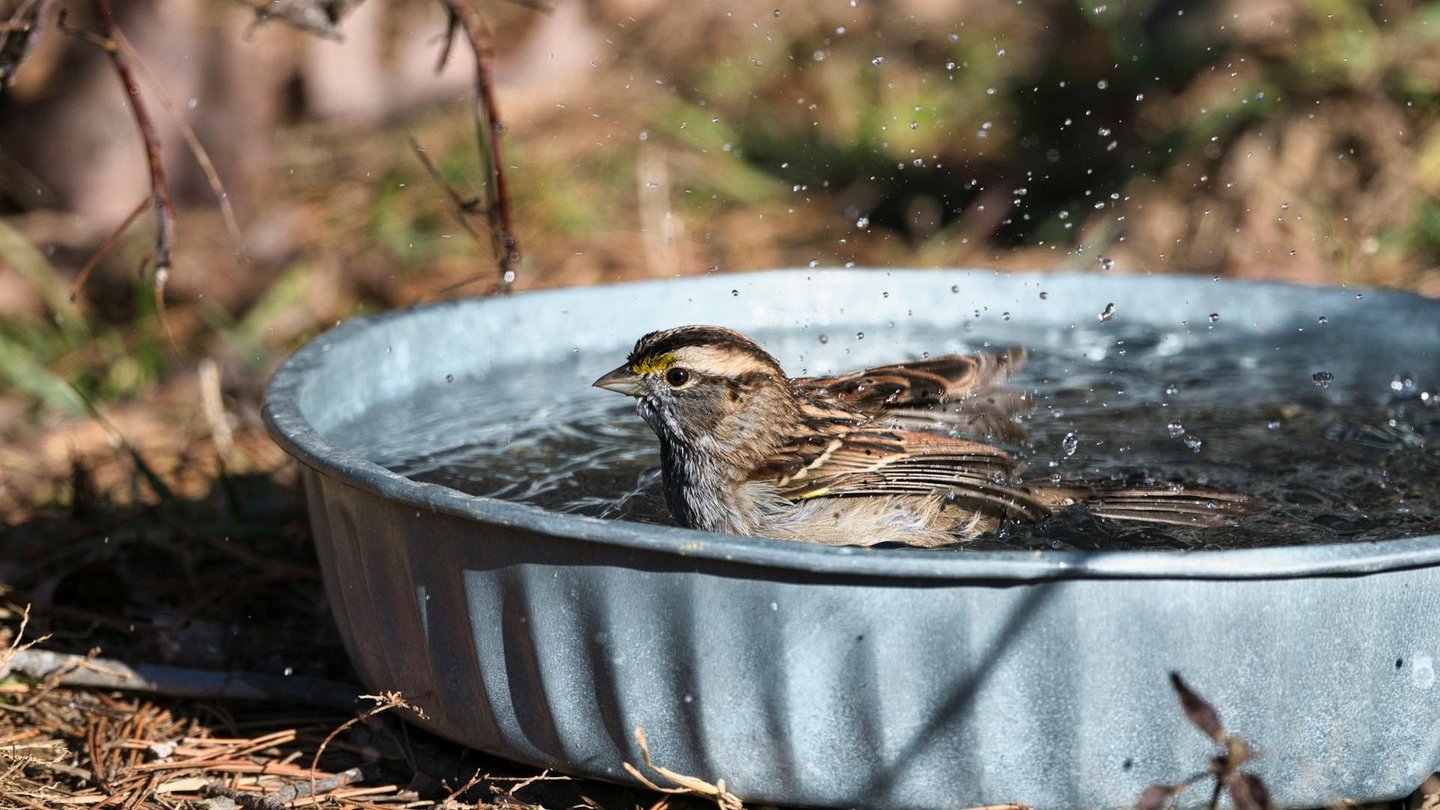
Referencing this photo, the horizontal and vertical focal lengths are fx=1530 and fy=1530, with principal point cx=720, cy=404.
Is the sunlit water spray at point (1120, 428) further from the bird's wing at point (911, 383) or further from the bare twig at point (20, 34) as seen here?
the bare twig at point (20, 34)

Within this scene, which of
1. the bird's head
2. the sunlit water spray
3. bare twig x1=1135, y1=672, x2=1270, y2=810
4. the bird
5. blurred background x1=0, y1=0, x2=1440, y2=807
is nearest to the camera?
bare twig x1=1135, y1=672, x2=1270, y2=810

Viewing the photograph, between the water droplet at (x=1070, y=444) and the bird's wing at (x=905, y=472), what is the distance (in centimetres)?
60

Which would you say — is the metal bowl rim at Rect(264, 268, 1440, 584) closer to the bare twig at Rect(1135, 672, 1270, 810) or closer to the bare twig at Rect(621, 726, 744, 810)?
the bare twig at Rect(1135, 672, 1270, 810)

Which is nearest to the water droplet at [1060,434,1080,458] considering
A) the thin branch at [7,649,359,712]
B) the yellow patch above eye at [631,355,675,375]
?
the yellow patch above eye at [631,355,675,375]

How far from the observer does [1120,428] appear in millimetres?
4355

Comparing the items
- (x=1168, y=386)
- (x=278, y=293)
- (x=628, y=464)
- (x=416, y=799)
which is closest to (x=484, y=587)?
(x=416, y=799)

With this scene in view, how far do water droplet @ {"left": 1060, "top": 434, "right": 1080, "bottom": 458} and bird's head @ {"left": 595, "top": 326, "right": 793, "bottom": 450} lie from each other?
0.93m

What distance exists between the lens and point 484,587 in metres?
2.82

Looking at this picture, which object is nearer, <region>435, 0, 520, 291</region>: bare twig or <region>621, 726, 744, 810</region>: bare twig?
<region>621, 726, 744, 810</region>: bare twig

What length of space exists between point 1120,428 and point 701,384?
142 centimetres

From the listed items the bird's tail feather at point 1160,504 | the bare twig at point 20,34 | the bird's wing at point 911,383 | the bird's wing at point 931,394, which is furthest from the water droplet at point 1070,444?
the bare twig at point 20,34

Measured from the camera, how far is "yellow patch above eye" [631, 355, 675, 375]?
357 centimetres

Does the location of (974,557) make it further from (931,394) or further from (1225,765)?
(931,394)

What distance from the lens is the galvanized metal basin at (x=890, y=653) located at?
253cm
